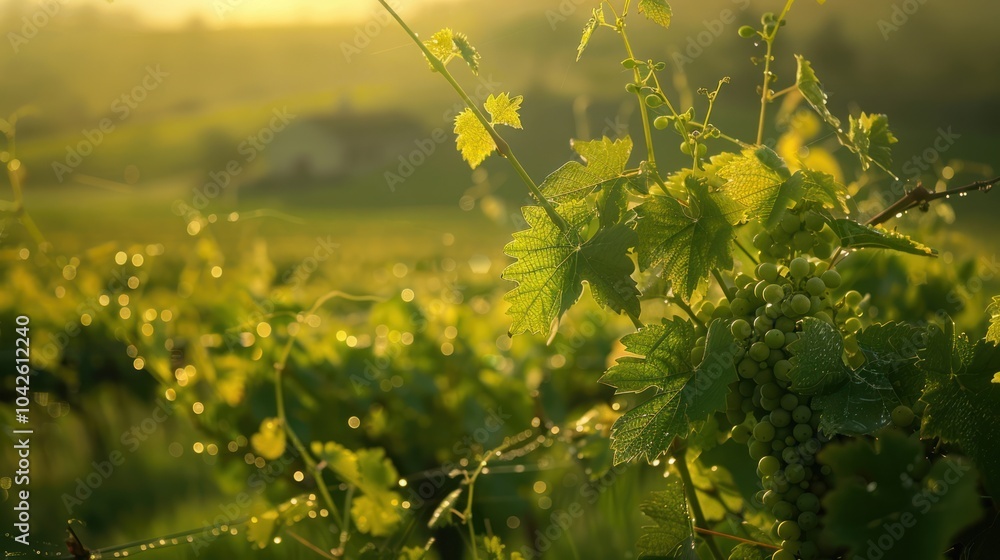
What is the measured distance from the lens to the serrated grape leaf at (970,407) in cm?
71

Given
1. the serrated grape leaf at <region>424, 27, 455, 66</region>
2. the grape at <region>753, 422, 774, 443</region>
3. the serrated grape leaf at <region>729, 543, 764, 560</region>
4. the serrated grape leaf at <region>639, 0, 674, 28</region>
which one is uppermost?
the serrated grape leaf at <region>424, 27, 455, 66</region>

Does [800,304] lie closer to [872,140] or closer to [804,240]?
[804,240]

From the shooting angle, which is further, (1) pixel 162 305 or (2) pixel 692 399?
(1) pixel 162 305

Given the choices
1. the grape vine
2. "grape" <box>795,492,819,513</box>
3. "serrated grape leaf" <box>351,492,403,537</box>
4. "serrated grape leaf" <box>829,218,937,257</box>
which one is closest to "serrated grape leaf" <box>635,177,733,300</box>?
the grape vine

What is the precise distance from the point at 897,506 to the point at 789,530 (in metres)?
0.20

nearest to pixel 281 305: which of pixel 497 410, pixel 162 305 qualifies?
pixel 497 410

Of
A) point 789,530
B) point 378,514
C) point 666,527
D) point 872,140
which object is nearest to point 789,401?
point 789,530

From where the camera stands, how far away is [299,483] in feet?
6.20

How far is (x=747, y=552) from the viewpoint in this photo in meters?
0.87

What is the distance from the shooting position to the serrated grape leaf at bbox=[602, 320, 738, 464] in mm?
738

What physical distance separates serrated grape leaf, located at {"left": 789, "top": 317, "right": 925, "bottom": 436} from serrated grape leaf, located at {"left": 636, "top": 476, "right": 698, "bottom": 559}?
234mm

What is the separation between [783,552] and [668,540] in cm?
14

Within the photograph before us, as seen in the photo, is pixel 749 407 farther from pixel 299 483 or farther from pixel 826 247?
pixel 299 483

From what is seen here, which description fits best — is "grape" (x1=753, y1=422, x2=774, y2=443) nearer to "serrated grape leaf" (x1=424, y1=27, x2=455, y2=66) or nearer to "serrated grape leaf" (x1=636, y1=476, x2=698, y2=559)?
"serrated grape leaf" (x1=636, y1=476, x2=698, y2=559)
